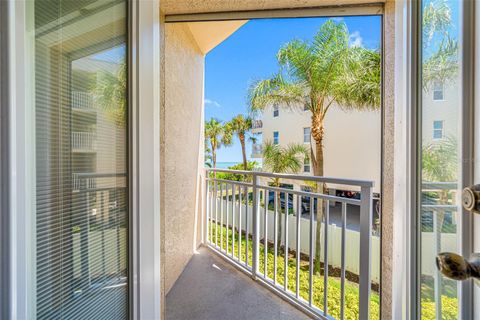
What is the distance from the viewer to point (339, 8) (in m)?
1.48

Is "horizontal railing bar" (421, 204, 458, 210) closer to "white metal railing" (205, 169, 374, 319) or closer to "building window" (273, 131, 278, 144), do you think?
"white metal railing" (205, 169, 374, 319)

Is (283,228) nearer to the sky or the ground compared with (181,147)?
nearer to the ground

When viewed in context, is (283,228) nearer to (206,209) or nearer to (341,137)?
(206,209)

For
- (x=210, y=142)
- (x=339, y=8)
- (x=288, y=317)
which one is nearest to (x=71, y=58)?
(x=339, y=8)

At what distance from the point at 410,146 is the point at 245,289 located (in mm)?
1983

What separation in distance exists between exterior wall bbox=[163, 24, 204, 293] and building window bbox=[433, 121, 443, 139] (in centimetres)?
180

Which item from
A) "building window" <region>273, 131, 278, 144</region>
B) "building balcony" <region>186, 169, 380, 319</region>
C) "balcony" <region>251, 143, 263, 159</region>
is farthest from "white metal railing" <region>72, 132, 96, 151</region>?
"balcony" <region>251, 143, 263, 159</region>

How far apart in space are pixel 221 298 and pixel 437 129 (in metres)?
2.05

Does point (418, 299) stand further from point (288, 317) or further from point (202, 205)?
point (202, 205)

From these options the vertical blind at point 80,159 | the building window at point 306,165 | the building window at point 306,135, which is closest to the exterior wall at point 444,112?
the vertical blind at point 80,159

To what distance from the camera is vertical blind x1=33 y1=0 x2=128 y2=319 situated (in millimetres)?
525

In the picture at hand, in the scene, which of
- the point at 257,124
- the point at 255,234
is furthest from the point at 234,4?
the point at 257,124

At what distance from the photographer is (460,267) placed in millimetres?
459

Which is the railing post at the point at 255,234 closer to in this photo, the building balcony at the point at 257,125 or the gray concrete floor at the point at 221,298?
the gray concrete floor at the point at 221,298
